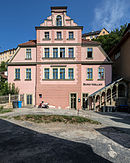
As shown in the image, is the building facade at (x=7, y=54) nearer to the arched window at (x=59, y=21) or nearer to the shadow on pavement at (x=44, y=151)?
the arched window at (x=59, y=21)

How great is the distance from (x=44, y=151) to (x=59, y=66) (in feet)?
45.1

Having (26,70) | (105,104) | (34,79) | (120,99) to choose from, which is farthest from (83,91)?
(26,70)

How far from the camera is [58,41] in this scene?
1655cm

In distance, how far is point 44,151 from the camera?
3518 millimetres

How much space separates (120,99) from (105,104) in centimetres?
235

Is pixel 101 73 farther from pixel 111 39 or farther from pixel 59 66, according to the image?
pixel 111 39

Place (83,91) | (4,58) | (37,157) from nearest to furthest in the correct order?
(37,157)
(83,91)
(4,58)

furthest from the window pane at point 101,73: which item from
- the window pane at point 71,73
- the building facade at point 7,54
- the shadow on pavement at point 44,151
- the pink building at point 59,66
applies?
the building facade at point 7,54

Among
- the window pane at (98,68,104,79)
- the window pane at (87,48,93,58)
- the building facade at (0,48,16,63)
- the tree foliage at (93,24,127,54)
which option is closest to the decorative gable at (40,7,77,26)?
the window pane at (87,48,93,58)

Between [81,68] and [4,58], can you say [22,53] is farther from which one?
[4,58]

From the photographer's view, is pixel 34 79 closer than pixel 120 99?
No

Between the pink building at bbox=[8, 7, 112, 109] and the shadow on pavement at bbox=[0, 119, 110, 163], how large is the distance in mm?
11625

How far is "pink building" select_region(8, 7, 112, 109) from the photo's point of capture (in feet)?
52.6

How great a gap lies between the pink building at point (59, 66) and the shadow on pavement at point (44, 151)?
11.6 m
